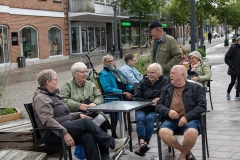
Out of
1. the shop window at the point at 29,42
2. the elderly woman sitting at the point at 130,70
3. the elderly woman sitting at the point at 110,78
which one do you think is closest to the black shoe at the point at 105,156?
the elderly woman sitting at the point at 110,78

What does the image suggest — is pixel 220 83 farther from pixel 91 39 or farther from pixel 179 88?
pixel 91 39

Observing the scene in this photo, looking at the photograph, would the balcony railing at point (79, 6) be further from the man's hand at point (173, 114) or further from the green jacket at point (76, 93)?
the man's hand at point (173, 114)

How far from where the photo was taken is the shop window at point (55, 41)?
30078 millimetres

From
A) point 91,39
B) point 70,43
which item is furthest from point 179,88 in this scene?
point 91,39

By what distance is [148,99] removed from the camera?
6.23 m

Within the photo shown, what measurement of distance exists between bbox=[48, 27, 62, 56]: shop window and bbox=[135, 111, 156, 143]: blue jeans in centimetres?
2456

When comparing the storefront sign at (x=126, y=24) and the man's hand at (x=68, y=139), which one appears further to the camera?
the storefront sign at (x=126, y=24)

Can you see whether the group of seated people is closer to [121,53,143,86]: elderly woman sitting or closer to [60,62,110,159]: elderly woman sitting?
[60,62,110,159]: elderly woman sitting

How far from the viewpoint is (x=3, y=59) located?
24.1m

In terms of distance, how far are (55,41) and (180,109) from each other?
26.4 meters

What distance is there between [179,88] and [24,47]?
2252 cm

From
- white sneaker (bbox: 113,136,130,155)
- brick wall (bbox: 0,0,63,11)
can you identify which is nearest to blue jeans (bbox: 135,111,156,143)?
white sneaker (bbox: 113,136,130,155)

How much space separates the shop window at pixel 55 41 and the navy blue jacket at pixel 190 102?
25.1 meters

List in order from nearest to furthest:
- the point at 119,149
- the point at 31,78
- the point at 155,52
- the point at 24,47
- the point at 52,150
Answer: the point at 119,149 < the point at 52,150 < the point at 155,52 < the point at 31,78 < the point at 24,47
